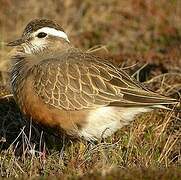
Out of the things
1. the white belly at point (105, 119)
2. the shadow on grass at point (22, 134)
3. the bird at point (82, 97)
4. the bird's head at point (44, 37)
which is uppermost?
the bird's head at point (44, 37)

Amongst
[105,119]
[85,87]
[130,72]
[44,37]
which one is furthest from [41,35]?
[130,72]

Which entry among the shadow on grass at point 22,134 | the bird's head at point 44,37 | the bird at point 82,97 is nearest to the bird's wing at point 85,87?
the bird at point 82,97

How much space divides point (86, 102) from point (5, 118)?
1.93 metres

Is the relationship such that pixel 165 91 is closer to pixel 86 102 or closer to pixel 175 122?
pixel 175 122

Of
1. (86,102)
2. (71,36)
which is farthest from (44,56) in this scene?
(71,36)

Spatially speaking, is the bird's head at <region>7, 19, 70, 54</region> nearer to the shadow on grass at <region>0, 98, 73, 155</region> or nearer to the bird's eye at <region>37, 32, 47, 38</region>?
the bird's eye at <region>37, 32, 47, 38</region>

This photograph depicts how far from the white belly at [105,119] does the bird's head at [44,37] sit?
1.21 m

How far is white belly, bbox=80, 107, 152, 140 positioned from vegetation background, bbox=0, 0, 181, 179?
0.19 meters

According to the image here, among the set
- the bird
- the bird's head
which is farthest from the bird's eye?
the bird

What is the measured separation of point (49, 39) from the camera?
7.79 meters

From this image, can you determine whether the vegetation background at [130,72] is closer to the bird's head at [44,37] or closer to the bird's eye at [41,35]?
the bird's head at [44,37]

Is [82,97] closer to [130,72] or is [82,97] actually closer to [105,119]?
[105,119]

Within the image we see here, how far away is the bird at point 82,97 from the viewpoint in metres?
6.93

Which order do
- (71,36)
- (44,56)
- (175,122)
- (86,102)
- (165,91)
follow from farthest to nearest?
1. (71,36)
2. (165,91)
3. (175,122)
4. (44,56)
5. (86,102)
